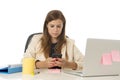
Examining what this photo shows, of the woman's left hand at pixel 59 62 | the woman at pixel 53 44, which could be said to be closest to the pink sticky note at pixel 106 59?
the woman's left hand at pixel 59 62

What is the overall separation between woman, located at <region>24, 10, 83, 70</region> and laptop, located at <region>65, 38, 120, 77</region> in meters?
0.55

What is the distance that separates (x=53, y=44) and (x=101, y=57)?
0.88m

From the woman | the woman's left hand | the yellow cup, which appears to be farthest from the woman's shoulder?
the yellow cup

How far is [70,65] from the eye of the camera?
243 cm

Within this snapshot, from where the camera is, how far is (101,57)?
6.21 feet

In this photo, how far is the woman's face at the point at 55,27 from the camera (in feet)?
8.40

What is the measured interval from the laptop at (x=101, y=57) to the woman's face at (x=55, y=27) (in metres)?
0.70

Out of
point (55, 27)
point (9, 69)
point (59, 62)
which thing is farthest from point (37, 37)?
point (9, 69)

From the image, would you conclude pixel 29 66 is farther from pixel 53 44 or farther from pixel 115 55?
pixel 53 44

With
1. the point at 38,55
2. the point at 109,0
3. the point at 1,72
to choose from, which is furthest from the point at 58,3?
the point at 1,72

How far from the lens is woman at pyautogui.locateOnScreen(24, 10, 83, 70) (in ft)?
8.46

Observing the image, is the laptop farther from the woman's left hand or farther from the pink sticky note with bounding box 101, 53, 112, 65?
the woman's left hand

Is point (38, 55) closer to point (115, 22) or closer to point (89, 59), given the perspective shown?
point (89, 59)

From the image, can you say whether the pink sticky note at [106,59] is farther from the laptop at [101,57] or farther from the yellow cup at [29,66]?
the yellow cup at [29,66]
